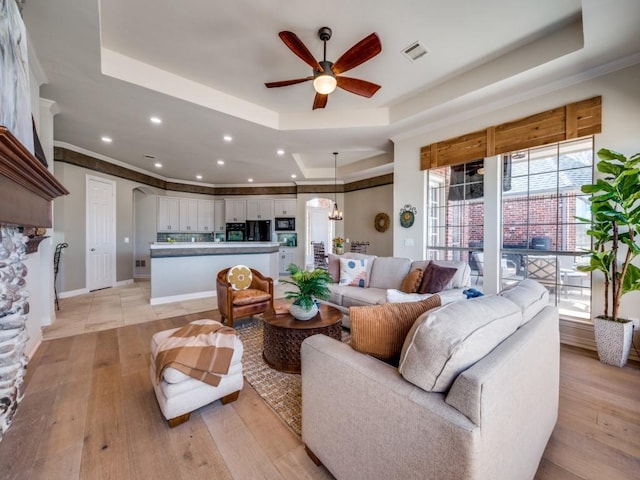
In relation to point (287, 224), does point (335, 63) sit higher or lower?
higher

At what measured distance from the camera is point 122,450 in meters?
1.49

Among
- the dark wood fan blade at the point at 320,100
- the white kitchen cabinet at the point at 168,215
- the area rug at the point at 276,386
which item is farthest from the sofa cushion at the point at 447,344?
the white kitchen cabinet at the point at 168,215

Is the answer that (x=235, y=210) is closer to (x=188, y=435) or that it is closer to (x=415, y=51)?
(x=415, y=51)

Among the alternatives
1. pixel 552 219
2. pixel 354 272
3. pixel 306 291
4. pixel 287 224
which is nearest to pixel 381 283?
pixel 354 272

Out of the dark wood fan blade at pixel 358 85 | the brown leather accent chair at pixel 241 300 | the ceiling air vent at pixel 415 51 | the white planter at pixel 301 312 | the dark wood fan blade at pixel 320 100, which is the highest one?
the ceiling air vent at pixel 415 51

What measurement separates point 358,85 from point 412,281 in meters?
2.26

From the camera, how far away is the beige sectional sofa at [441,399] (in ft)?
2.65

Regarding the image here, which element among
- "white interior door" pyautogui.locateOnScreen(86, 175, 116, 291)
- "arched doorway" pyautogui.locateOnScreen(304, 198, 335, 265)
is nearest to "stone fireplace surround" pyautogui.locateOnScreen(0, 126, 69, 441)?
"white interior door" pyautogui.locateOnScreen(86, 175, 116, 291)

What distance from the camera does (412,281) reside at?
3.21 m

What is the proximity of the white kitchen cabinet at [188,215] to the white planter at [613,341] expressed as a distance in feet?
28.6

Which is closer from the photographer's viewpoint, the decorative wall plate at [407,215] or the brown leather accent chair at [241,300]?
the brown leather accent chair at [241,300]

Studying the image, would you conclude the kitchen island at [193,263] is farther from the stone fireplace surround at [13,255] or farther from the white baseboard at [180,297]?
the stone fireplace surround at [13,255]

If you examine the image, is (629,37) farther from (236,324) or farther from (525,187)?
(236,324)

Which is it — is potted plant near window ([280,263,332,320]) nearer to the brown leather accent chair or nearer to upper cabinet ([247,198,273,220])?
the brown leather accent chair
